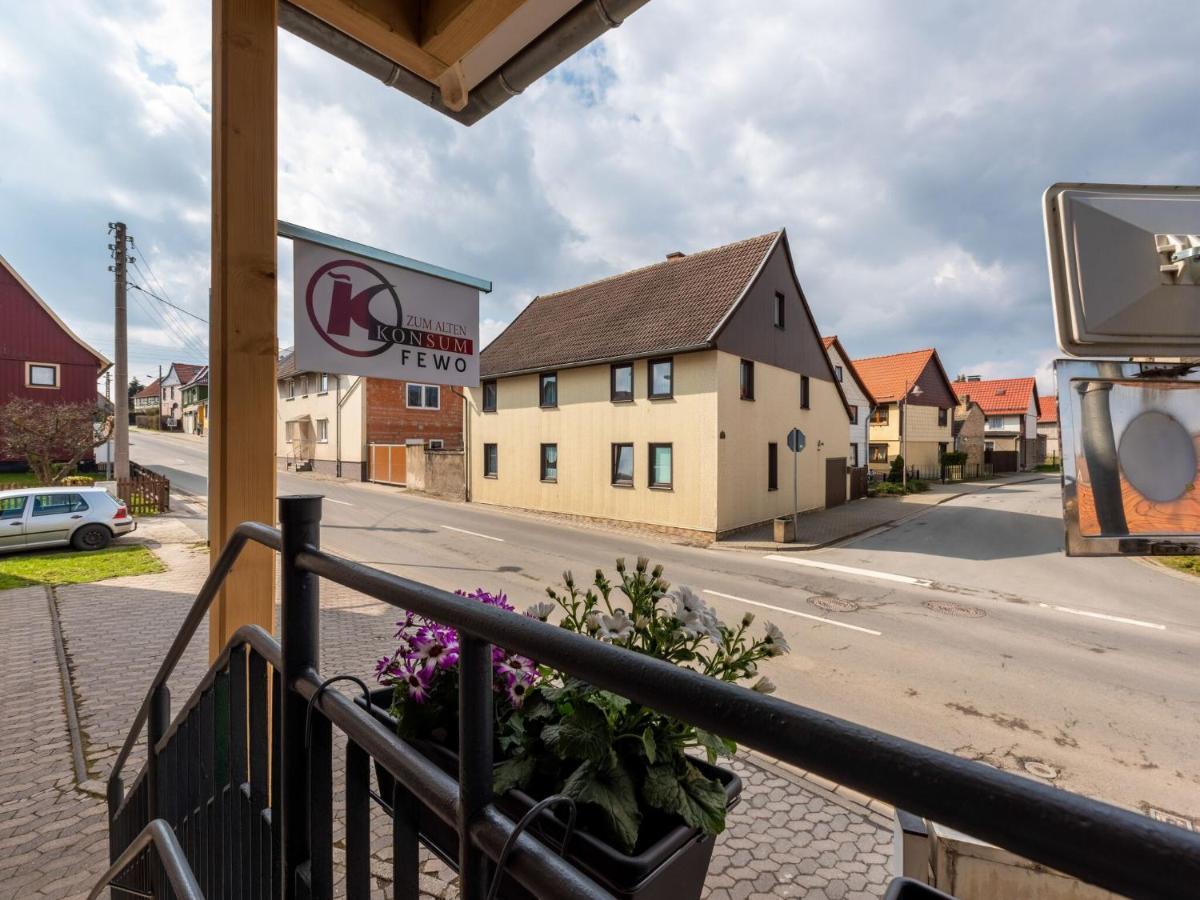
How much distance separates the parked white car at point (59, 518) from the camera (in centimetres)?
1094

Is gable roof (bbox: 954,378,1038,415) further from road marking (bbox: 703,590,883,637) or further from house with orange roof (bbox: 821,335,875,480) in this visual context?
road marking (bbox: 703,590,883,637)

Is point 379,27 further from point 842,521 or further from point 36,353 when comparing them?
point 36,353

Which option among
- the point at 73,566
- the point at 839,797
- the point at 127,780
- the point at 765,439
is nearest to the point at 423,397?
the point at 765,439

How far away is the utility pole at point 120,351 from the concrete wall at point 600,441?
A: 31.0ft

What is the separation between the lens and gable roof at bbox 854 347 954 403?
32.9 m

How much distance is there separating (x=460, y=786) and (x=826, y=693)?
212 inches

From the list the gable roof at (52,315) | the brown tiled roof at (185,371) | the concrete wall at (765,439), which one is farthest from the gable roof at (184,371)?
the concrete wall at (765,439)

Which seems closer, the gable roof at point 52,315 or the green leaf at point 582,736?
the green leaf at point 582,736

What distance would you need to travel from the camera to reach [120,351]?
1487cm

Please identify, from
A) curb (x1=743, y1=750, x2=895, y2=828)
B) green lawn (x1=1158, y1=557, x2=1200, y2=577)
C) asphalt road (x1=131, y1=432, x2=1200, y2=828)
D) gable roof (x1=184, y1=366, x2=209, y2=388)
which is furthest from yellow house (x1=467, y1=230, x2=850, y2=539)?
gable roof (x1=184, y1=366, x2=209, y2=388)

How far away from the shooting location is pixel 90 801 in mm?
3617

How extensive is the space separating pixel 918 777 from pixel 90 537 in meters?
15.3

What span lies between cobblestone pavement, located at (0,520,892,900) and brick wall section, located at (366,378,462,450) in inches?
794

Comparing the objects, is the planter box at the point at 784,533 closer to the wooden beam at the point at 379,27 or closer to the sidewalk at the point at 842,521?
the sidewalk at the point at 842,521
